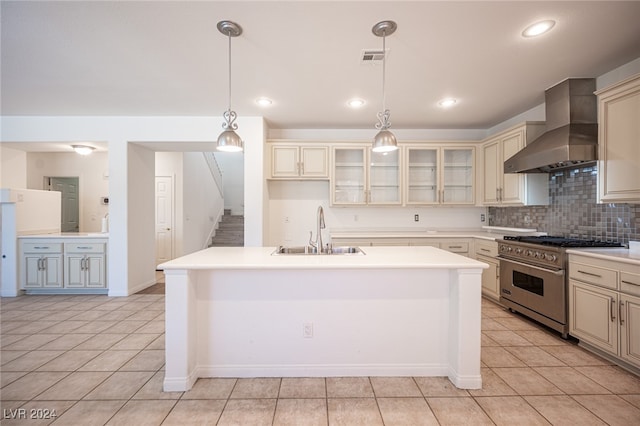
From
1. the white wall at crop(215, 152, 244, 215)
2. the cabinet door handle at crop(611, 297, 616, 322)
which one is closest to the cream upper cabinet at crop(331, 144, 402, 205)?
the cabinet door handle at crop(611, 297, 616, 322)

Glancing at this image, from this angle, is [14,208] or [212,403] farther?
[14,208]

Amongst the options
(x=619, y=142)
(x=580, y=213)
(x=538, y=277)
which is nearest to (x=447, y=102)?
(x=619, y=142)

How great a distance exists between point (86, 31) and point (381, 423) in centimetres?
340

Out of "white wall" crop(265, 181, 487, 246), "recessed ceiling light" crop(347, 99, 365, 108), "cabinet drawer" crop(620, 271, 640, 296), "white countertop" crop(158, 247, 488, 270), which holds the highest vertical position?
"recessed ceiling light" crop(347, 99, 365, 108)

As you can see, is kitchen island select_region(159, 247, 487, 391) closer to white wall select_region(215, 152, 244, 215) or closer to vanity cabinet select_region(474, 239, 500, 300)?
vanity cabinet select_region(474, 239, 500, 300)

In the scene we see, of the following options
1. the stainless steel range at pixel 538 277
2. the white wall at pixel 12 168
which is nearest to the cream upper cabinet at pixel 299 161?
the stainless steel range at pixel 538 277

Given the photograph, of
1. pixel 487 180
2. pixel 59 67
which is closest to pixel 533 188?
pixel 487 180

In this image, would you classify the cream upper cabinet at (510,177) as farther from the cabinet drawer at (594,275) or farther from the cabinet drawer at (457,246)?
the cabinet drawer at (594,275)

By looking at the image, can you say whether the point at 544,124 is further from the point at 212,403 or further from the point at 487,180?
the point at 212,403

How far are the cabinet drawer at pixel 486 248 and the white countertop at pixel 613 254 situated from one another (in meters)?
1.10

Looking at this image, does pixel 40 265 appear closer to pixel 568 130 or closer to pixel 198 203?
pixel 198 203

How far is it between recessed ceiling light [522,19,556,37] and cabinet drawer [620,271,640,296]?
192cm

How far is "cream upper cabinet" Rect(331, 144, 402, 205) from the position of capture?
4527 mm

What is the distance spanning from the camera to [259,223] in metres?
4.01
